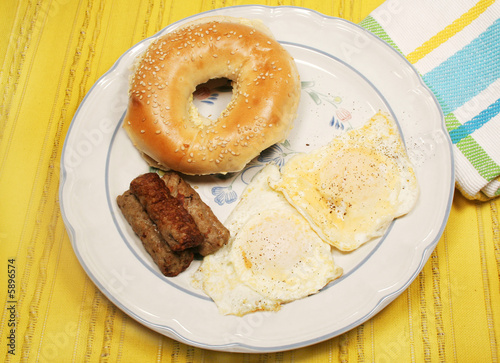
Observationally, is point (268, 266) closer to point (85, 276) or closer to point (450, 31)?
point (85, 276)

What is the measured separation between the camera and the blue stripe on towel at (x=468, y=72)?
2516mm

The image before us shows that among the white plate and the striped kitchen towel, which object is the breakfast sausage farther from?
the striped kitchen towel

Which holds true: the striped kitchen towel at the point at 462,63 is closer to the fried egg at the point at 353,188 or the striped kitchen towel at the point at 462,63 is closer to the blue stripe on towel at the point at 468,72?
the blue stripe on towel at the point at 468,72

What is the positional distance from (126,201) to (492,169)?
6.83 feet

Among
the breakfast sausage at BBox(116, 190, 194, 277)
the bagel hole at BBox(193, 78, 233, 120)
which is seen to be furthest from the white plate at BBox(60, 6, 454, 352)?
the breakfast sausage at BBox(116, 190, 194, 277)

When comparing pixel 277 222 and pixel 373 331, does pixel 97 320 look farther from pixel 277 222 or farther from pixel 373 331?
pixel 373 331

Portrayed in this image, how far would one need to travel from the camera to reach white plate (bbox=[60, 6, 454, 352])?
2229mm

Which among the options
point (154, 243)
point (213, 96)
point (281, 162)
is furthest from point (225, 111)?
point (154, 243)

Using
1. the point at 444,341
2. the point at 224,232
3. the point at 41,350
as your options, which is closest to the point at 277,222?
the point at 224,232

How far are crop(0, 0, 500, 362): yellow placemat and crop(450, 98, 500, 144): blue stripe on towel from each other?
38cm

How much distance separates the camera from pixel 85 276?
247 centimetres

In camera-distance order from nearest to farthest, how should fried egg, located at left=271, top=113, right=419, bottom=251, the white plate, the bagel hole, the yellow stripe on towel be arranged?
the white plate → fried egg, located at left=271, top=113, right=419, bottom=251 → the yellow stripe on towel → the bagel hole

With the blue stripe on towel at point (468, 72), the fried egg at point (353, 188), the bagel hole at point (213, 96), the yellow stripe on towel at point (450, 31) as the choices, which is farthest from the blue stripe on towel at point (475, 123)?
the bagel hole at point (213, 96)

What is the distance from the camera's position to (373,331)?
234 centimetres
